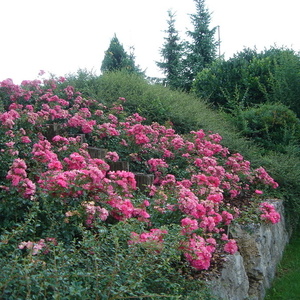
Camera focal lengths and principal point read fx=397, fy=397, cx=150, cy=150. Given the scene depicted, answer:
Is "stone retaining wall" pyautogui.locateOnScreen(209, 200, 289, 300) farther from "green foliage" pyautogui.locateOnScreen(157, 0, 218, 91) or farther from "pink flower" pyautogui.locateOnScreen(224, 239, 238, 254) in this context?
"green foliage" pyautogui.locateOnScreen(157, 0, 218, 91)

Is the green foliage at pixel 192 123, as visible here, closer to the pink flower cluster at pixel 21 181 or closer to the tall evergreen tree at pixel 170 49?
the pink flower cluster at pixel 21 181

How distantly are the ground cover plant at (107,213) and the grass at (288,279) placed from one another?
85 cm

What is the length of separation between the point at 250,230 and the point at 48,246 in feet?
7.99

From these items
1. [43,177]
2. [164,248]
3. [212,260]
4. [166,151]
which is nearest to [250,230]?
[212,260]

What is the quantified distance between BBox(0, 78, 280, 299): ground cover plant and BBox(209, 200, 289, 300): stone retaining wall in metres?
0.12

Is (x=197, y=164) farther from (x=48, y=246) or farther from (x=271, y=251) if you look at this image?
(x=48, y=246)

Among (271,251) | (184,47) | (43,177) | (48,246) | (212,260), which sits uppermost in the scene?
(184,47)

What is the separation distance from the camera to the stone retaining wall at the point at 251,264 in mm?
3160

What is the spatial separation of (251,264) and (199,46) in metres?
18.9

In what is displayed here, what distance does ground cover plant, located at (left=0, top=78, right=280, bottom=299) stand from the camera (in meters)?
2.11

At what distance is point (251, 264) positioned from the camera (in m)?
3.98

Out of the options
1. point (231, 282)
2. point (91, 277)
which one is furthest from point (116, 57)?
point (91, 277)

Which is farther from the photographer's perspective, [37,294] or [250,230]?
[250,230]

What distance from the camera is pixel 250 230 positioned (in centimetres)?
415
